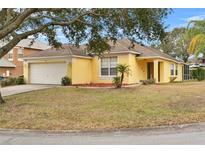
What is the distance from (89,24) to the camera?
1597 cm

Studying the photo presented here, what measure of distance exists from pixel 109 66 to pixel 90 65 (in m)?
2.14

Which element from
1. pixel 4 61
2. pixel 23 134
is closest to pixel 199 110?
pixel 23 134

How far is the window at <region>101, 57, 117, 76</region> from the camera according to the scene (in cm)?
2664

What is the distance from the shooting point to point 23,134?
340 inches

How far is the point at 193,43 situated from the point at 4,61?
26.8m

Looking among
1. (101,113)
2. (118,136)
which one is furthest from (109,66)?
(118,136)

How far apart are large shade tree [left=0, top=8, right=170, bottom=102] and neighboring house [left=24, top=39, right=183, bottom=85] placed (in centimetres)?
759

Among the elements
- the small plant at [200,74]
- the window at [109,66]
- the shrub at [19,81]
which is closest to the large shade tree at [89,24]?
the window at [109,66]

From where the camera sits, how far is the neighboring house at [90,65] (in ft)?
85.8

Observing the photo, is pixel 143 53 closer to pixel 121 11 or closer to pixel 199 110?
pixel 121 11

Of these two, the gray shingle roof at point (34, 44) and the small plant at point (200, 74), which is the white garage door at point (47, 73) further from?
the small plant at point (200, 74)

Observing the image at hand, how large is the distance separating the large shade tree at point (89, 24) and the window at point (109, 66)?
8029mm

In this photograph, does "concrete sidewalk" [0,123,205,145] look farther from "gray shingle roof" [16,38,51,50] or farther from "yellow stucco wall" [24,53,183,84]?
"gray shingle roof" [16,38,51,50]

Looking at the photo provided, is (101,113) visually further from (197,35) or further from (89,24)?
(197,35)
